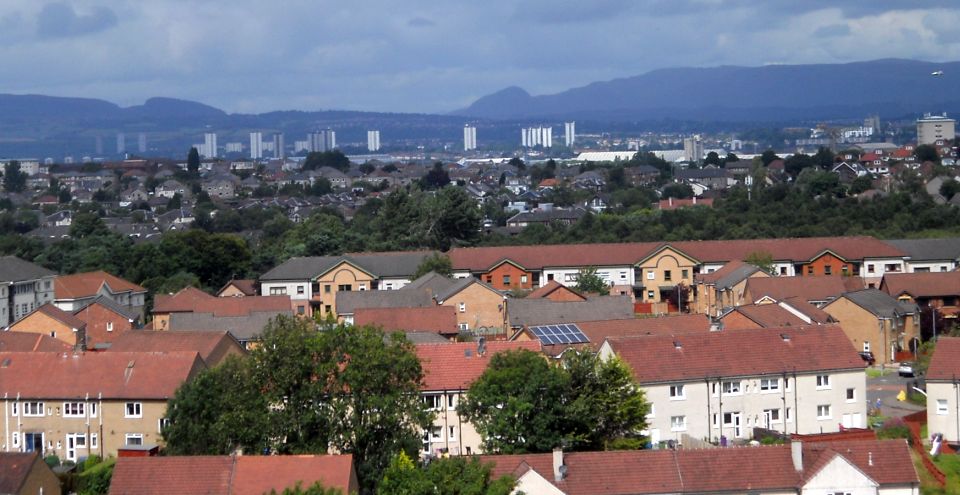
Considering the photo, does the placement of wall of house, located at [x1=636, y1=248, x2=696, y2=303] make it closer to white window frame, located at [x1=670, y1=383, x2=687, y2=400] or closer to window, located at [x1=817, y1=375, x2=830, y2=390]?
window, located at [x1=817, y1=375, x2=830, y2=390]

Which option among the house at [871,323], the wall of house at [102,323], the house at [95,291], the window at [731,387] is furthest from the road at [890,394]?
the house at [95,291]

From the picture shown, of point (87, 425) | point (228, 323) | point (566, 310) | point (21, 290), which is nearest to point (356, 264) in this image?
point (21, 290)

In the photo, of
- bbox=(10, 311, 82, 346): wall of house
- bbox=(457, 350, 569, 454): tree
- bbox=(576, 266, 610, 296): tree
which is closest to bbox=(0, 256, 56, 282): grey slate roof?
bbox=(10, 311, 82, 346): wall of house

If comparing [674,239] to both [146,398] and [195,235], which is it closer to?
[195,235]

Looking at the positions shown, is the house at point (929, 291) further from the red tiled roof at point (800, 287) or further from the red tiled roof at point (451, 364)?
the red tiled roof at point (451, 364)

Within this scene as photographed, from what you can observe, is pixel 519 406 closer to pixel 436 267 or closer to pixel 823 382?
pixel 823 382
